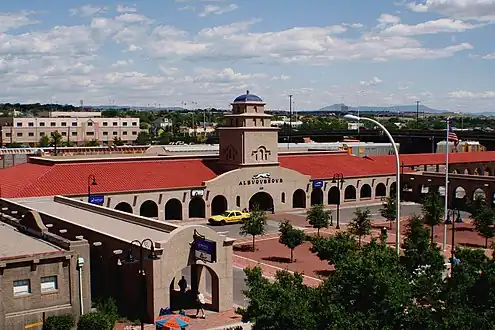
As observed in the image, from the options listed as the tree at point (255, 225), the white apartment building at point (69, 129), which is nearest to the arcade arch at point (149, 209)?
the tree at point (255, 225)

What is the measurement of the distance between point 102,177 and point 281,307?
37.0 m

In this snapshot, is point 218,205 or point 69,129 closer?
point 218,205

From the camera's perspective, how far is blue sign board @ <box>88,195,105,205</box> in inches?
2045

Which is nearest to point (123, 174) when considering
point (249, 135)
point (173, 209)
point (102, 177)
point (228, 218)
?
point (102, 177)

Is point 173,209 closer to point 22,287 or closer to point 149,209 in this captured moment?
point 149,209

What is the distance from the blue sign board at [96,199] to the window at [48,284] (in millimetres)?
24869

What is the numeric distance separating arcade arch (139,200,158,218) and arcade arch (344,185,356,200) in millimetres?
22277

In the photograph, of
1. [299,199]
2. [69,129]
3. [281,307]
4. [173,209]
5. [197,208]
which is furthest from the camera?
[69,129]

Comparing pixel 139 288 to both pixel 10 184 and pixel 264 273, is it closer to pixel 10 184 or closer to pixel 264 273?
pixel 264 273

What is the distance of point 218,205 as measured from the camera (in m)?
59.9

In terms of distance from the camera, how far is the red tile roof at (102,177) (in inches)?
2045

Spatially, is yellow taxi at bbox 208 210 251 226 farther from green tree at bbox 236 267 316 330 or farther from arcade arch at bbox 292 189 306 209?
green tree at bbox 236 267 316 330

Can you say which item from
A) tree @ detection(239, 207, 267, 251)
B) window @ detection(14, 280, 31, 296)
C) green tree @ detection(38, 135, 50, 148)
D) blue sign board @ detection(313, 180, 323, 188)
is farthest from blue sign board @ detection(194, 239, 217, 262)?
green tree @ detection(38, 135, 50, 148)

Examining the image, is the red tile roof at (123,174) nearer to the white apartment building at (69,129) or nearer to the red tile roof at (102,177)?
the red tile roof at (102,177)
